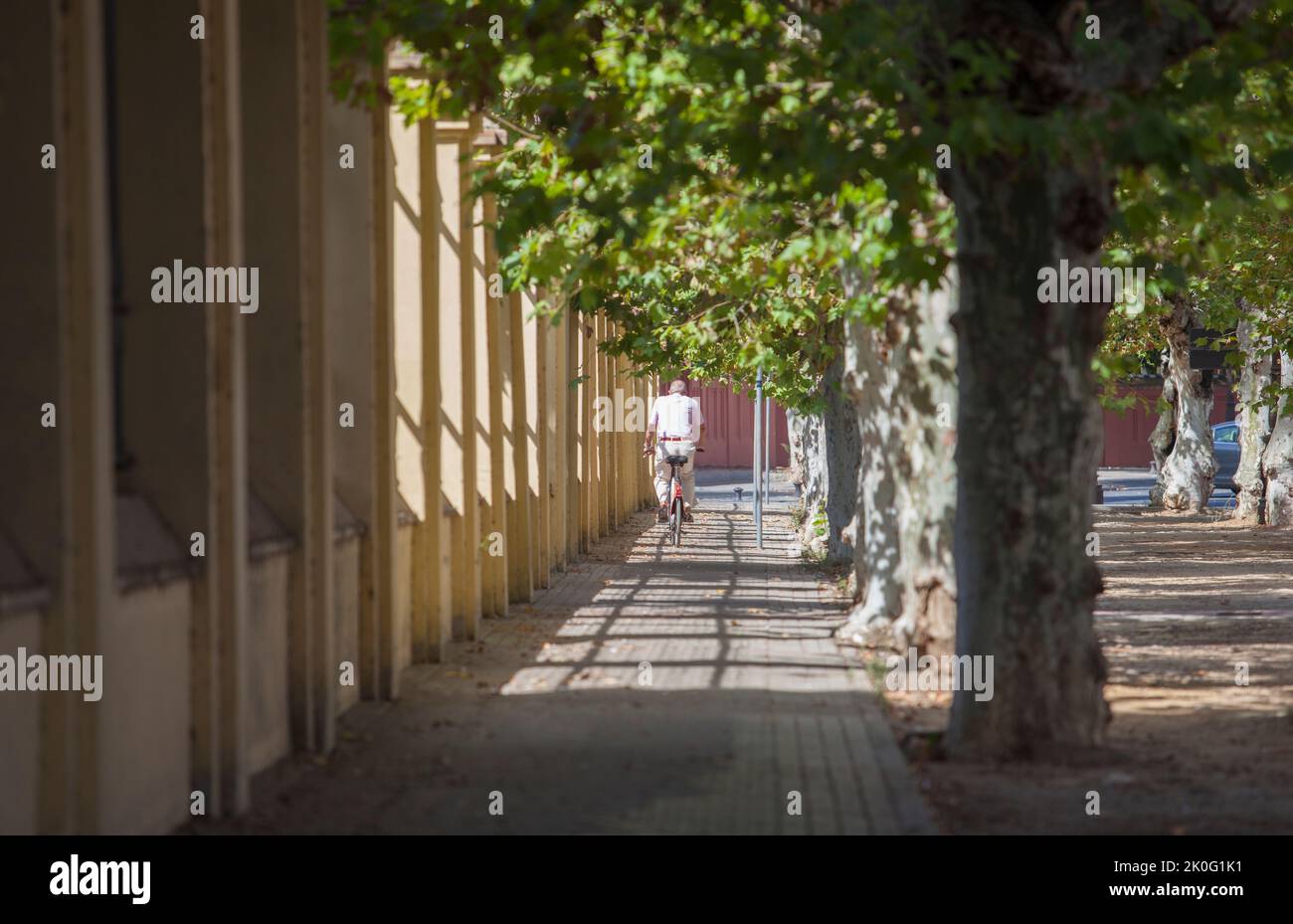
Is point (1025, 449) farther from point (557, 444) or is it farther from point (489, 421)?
point (557, 444)

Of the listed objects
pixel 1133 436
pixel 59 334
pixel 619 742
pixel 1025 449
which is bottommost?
pixel 619 742

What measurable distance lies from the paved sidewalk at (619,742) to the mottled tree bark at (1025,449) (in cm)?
73

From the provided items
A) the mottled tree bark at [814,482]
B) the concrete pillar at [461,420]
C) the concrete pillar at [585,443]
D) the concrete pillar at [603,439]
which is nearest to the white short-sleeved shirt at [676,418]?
the concrete pillar at [585,443]

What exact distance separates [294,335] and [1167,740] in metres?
4.88

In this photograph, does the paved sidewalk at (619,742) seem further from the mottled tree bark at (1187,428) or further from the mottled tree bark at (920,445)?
the mottled tree bark at (1187,428)

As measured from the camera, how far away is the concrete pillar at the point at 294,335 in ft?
30.7

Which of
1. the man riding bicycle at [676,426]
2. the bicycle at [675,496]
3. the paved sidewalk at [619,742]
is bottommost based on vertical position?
the paved sidewalk at [619,742]

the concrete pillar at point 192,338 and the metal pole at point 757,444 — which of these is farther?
the metal pole at point 757,444

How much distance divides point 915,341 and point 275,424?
5.24 meters

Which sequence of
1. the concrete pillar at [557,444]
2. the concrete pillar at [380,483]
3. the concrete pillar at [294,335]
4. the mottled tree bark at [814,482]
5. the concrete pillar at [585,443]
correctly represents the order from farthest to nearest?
1. the mottled tree bark at [814,482]
2. the concrete pillar at [585,443]
3. the concrete pillar at [557,444]
4. the concrete pillar at [380,483]
5. the concrete pillar at [294,335]

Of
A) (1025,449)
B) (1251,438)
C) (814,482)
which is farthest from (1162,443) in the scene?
(1025,449)

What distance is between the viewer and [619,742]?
9.66 m

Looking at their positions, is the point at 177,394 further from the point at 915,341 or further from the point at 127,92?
the point at 915,341

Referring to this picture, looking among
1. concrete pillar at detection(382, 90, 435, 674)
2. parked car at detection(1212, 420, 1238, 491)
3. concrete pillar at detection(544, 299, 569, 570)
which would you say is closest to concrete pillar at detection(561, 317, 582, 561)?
concrete pillar at detection(544, 299, 569, 570)
